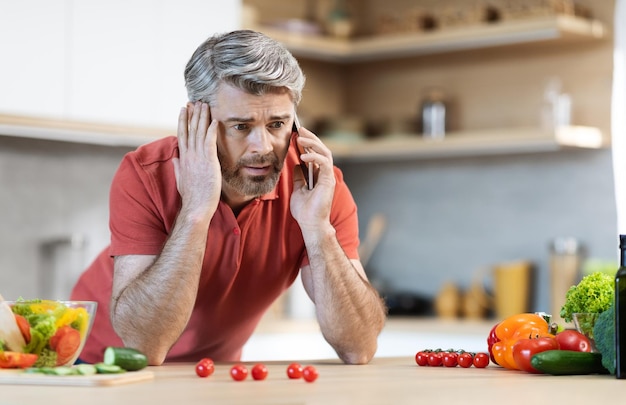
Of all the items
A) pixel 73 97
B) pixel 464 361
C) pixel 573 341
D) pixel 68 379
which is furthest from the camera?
pixel 73 97

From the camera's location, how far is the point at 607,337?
2133 millimetres

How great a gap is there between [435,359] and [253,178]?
0.62 meters

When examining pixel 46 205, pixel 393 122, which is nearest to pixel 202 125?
pixel 46 205

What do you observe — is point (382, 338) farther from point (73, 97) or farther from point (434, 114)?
point (73, 97)

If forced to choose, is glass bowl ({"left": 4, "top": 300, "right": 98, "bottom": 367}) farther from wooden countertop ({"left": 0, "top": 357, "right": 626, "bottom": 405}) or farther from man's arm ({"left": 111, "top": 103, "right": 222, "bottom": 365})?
man's arm ({"left": 111, "top": 103, "right": 222, "bottom": 365})

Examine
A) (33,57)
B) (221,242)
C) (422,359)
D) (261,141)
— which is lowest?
(422,359)

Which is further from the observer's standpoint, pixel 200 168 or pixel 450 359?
pixel 200 168

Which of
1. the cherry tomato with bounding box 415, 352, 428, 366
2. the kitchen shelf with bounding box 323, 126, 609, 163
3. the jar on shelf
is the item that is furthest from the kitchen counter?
the cherry tomato with bounding box 415, 352, 428, 366

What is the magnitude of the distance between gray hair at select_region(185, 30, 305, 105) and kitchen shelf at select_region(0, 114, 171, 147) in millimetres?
1607

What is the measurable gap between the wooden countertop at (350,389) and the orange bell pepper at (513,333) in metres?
0.04

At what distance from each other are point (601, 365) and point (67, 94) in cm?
260

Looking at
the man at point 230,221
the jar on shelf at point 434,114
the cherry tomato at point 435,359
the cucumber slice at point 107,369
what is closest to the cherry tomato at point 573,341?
the cherry tomato at point 435,359

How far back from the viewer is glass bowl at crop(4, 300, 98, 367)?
2.03 metres

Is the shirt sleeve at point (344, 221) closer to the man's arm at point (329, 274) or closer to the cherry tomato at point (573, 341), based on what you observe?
the man's arm at point (329, 274)
